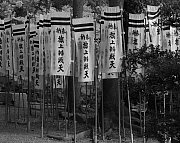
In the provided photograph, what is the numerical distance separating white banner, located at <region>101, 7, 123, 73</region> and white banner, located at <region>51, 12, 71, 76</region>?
72 cm

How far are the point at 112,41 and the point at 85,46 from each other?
543 mm

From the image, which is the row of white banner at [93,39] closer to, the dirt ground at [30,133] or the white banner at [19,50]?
the white banner at [19,50]

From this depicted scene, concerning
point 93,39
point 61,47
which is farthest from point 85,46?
point 61,47

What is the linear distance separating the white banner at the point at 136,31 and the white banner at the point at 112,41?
1.31 ft

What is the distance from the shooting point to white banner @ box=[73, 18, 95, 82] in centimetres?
757

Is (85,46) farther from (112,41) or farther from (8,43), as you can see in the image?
(8,43)

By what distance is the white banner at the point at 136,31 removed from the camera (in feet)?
26.5

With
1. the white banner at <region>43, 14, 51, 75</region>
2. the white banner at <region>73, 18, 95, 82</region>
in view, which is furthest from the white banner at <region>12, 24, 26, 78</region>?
the white banner at <region>73, 18, 95, 82</region>

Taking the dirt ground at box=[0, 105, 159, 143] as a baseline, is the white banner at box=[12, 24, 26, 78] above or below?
above

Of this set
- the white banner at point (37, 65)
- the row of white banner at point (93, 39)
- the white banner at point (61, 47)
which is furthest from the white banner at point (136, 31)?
the white banner at point (37, 65)

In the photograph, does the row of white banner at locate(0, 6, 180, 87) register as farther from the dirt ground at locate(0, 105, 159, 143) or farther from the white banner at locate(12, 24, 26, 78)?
the dirt ground at locate(0, 105, 159, 143)

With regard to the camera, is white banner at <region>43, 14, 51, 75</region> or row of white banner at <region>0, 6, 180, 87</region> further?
white banner at <region>43, 14, 51, 75</region>

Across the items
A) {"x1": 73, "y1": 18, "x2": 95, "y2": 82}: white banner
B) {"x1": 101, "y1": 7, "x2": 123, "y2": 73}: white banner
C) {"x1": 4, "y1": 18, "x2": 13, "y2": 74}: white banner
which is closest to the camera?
{"x1": 73, "y1": 18, "x2": 95, "y2": 82}: white banner

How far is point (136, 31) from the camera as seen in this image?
8.07m
